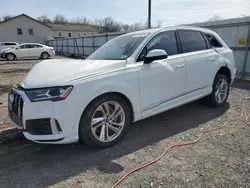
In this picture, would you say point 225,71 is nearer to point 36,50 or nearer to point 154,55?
point 154,55

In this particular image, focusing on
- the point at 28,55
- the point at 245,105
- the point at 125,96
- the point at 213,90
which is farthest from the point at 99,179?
the point at 28,55

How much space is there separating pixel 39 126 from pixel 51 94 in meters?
0.45

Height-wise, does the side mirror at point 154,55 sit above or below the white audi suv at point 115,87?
above

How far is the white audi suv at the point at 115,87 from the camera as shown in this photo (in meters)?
2.66

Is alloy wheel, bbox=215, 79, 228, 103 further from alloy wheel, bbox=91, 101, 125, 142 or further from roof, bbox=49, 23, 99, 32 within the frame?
roof, bbox=49, 23, 99, 32

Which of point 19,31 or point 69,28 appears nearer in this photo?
point 19,31

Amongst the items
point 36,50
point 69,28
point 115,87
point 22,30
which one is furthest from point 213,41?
point 69,28

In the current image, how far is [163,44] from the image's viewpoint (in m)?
3.77

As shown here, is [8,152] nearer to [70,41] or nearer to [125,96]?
[125,96]

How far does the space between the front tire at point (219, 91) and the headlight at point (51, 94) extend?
326 centimetres

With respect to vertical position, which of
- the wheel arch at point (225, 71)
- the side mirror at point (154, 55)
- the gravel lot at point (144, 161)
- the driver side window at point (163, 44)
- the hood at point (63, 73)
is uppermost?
the driver side window at point (163, 44)

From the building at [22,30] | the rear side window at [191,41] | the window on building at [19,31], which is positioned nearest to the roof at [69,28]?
the building at [22,30]

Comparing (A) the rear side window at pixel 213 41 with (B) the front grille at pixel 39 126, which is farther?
(A) the rear side window at pixel 213 41

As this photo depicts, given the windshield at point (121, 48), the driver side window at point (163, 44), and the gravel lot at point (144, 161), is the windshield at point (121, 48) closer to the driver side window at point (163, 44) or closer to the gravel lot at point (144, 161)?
the driver side window at point (163, 44)
